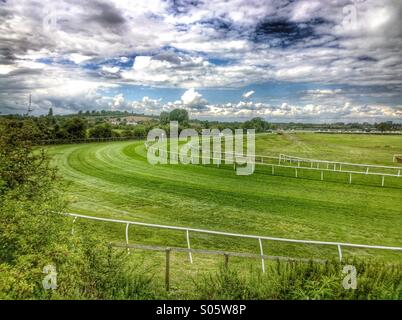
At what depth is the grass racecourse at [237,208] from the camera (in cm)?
998

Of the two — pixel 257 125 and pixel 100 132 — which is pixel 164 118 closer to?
pixel 100 132

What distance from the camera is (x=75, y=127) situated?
54906 millimetres

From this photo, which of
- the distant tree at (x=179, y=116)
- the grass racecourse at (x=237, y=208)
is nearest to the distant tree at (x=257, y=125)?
the distant tree at (x=179, y=116)

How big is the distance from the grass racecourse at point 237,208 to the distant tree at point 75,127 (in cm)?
3246

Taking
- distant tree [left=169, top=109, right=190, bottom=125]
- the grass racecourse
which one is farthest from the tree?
distant tree [left=169, top=109, right=190, bottom=125]

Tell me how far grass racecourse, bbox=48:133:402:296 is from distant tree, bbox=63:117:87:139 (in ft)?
107

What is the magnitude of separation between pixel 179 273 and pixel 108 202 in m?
8.25

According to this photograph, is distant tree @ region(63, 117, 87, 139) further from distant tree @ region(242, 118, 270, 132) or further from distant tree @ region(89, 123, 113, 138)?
distant tree @ region(242, 118, 270, 132)

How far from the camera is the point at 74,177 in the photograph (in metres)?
21.3

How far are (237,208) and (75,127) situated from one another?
152 ft

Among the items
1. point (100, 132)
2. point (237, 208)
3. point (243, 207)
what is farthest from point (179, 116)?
point (237, 208)

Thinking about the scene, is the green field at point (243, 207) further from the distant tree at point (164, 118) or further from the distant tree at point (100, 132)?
the distant tree at point (164, 118)
